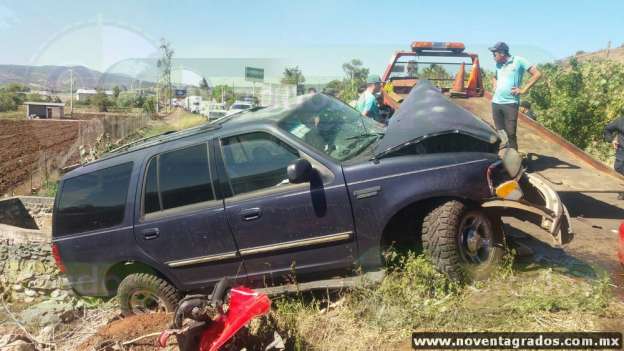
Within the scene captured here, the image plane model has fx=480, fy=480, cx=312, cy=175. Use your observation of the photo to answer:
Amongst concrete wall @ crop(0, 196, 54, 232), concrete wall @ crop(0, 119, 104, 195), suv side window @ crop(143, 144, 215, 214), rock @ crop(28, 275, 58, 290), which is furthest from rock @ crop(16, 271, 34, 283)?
concrete wall @ crop(0, 119, 104, 195)

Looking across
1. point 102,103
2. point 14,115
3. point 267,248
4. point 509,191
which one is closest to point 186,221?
point 267,248

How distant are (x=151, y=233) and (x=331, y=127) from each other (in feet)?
6.07

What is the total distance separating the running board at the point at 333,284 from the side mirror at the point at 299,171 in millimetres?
865

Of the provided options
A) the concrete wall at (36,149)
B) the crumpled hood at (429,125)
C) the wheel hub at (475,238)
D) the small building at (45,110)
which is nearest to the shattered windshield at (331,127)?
the crumpled hood at (429,125)

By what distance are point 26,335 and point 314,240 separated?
2.86 meters

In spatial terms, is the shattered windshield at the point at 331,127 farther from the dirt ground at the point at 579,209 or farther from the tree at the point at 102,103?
the tree at the point at 102,103

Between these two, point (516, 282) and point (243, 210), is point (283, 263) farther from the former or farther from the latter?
point (516, 282)

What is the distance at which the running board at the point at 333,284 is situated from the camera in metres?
3.71

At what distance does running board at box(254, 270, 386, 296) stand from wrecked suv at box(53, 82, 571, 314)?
0.09 meters

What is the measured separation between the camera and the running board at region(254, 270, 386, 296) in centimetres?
371

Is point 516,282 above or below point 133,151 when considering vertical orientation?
below

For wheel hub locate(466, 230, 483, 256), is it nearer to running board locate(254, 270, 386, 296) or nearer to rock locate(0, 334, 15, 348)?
running board locate(254, 270, 386, 296)

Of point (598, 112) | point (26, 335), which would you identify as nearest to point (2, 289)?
point (26, 335)

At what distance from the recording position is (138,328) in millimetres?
3750
